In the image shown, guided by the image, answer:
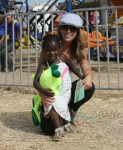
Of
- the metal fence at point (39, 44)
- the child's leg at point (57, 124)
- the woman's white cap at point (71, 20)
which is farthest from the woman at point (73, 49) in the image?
the metal fence at point (39, 44)

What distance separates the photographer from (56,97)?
140 inches

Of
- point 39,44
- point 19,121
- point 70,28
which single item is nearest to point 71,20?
point 70,28

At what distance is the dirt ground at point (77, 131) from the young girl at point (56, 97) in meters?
0.11

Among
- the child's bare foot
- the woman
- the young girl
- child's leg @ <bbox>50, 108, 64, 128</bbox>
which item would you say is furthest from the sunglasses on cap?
the child's bare foot

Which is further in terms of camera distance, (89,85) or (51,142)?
(89,85)

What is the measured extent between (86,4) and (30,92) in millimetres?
13310

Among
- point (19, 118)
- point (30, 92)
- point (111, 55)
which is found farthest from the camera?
point (111, 55)

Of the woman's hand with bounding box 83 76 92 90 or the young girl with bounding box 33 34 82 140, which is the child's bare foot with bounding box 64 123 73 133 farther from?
the woman's hand with bounding box 83 76 92 90

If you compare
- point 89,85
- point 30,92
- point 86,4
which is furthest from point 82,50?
point 86,4

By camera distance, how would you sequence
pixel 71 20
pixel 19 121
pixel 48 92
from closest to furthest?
pixel 48 92
pixel 71 20
pixel 19 121

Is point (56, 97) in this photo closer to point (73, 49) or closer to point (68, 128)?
point (68, 128)

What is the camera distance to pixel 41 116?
146 inches

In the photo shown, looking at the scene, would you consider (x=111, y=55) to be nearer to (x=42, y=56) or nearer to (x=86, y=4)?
(x=86, y=4)

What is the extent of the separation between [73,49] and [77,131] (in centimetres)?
80
